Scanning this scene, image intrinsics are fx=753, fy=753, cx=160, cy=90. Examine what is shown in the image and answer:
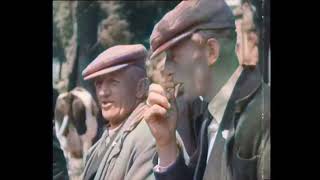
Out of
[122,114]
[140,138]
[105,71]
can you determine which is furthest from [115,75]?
[140,138]

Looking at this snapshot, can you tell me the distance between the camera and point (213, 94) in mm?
2805

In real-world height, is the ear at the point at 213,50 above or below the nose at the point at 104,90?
above

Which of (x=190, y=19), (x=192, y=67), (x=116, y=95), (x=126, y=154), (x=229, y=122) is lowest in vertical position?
(x=126, y=154)

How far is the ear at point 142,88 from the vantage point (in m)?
2.84

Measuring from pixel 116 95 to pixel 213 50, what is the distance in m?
0.41

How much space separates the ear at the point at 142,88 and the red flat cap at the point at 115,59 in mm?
61

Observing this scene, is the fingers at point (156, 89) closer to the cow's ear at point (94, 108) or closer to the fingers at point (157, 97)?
the fingers at point (157, 97)

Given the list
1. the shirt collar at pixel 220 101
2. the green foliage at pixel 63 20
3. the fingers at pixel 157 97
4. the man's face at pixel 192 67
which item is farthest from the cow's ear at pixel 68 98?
the shirt collar at pixel 220 101

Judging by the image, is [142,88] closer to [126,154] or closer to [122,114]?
[122,114]

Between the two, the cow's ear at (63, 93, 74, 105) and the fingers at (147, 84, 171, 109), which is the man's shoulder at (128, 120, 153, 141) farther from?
the cow's ear at (63, 93, 74, 105)
